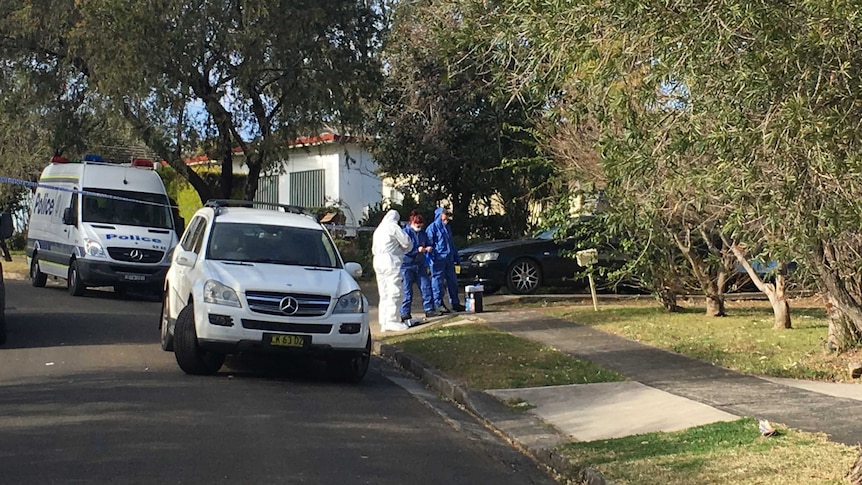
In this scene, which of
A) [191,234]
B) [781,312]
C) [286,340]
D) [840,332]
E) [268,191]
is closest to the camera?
[286,340]

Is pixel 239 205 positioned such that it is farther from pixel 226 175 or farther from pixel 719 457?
pixel 226 175

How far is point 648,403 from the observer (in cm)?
1009

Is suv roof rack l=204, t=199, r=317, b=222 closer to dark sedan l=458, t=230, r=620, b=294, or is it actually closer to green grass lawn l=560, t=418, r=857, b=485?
green grass lawn l=560, t=418, r=857, b=485

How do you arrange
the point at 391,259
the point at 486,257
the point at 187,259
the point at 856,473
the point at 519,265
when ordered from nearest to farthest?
the point at 856,473 → the point at 187,259 → the point at 391,259 → the point at 486,257 → the point at 519,265

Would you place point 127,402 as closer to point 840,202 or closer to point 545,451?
point 545,451

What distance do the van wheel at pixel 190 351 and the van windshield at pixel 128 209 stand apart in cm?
986

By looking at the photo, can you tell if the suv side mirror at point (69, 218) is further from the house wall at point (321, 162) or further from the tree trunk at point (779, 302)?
the house wall at point (321, 162)

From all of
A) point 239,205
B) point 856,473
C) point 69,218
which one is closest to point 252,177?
point 69,218

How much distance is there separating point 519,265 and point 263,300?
975 cm

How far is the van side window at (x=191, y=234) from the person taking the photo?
13.2 metres

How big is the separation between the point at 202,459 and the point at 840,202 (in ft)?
15.3

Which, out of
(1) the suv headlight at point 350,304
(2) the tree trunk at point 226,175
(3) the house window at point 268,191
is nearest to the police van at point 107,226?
(2) the tree trunk at point 226,175

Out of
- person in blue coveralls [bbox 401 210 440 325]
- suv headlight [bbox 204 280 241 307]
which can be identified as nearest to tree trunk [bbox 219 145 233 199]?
person in blue coveralls [bbox 401 210 440 325]

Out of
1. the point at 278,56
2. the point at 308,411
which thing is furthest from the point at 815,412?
the point at 278,56
